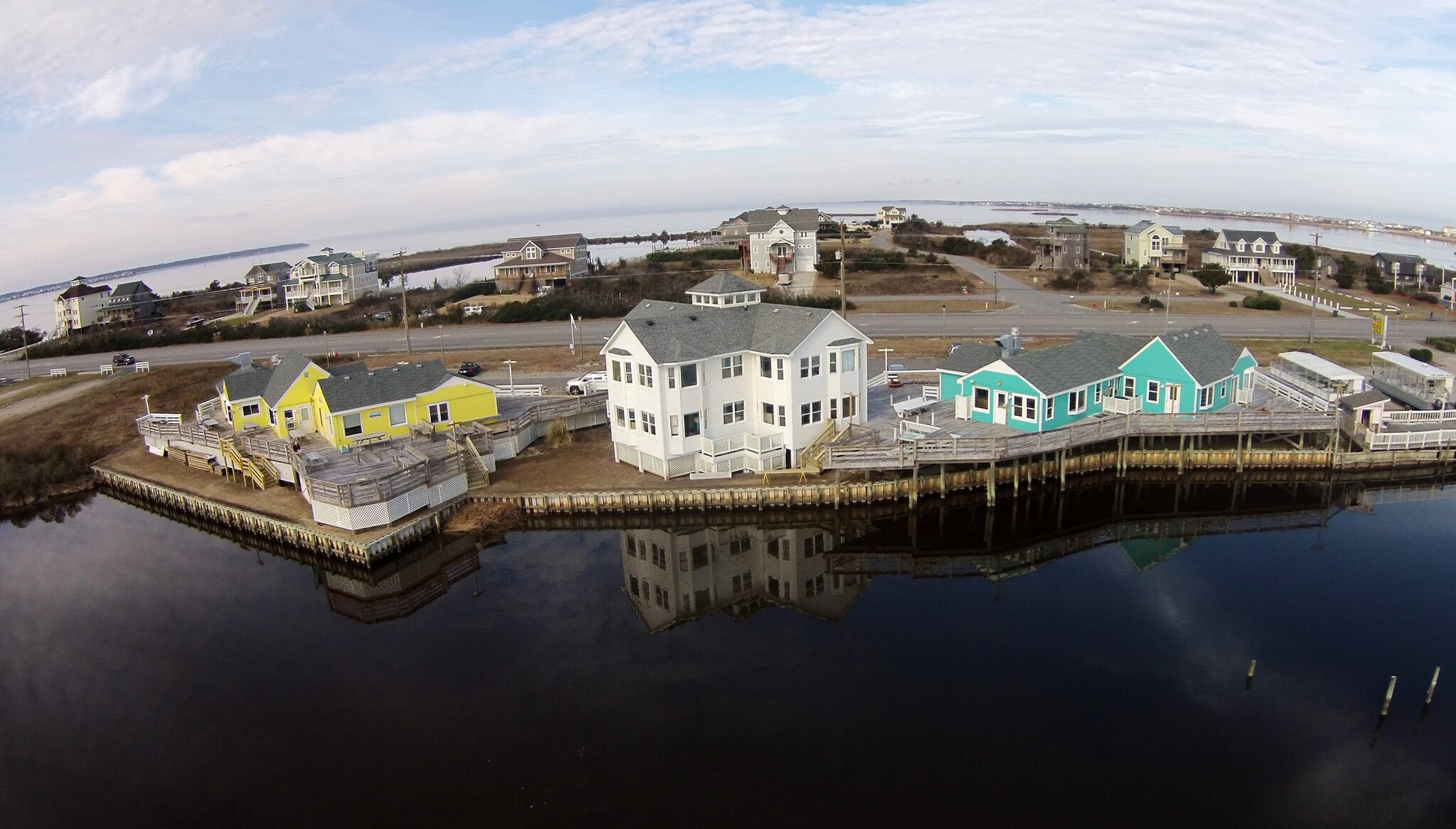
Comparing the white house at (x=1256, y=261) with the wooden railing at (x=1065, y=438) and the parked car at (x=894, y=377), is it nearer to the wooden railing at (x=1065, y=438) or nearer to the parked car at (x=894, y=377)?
the parked car at (x=894, y=377)

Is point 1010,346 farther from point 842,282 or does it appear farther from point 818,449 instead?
point 842,282

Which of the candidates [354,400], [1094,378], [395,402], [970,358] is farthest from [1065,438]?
[354,400]

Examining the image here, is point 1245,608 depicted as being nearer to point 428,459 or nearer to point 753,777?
point 753,777

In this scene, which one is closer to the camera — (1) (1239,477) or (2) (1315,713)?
(2) (1315,713)

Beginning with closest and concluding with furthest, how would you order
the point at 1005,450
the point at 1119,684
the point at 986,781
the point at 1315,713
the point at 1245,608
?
1. the point at 986,781
2. the point at 1315,713
3. the point at 1119,684
4. the point at 1245,608
5. the point at 1005,450

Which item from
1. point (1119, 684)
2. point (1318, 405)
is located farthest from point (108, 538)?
point (1318, 405)

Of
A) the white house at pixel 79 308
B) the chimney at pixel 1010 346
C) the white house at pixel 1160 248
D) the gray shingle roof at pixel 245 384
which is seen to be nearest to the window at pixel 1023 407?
the chimney at pixel 1010 346

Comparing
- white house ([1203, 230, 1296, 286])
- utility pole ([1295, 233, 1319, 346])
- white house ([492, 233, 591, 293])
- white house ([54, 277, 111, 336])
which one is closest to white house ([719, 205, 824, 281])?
white house ([492, 233, 591, 293])

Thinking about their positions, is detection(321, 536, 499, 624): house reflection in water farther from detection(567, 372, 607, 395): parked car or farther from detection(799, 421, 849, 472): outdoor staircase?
detection(567, 372, 607, 395): parked car
